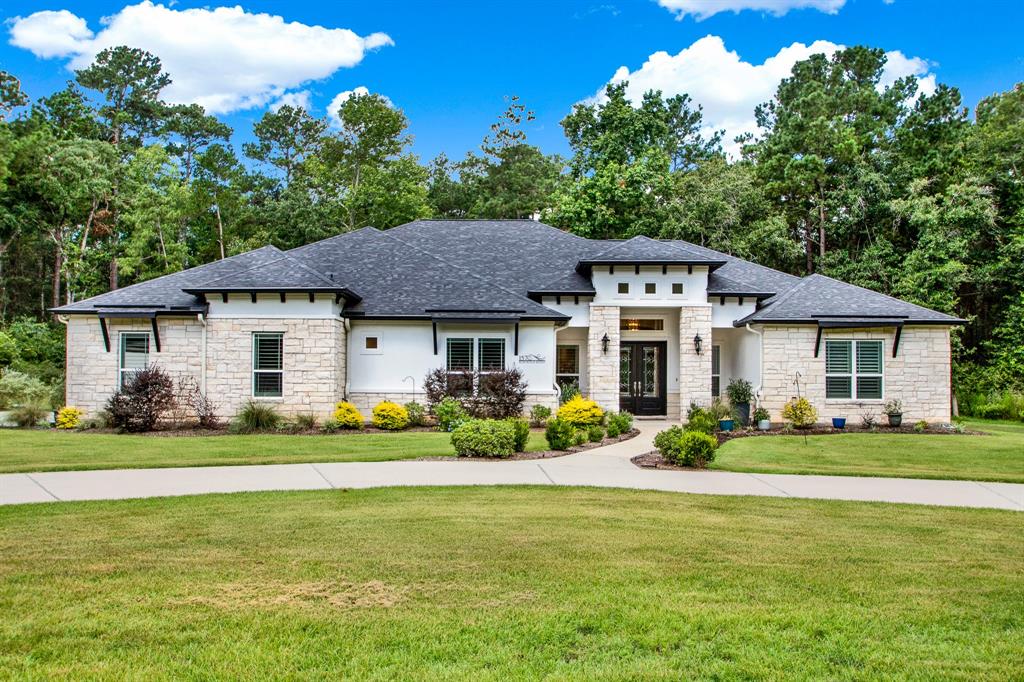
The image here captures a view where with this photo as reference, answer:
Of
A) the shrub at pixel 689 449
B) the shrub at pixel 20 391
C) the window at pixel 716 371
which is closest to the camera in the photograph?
the shrub at pixel 689 449

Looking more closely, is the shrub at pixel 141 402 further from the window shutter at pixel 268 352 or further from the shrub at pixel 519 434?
the shrub at pixel 519 434

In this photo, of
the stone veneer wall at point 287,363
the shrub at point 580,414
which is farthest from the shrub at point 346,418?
the shrub at point 580,414

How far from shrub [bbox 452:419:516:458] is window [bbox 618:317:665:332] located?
10.4m

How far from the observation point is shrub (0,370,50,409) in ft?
62.3

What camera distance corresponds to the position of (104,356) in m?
17.7

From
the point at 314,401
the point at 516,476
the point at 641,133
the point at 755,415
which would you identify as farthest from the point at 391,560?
the point at 641,133

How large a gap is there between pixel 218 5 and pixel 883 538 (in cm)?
2491

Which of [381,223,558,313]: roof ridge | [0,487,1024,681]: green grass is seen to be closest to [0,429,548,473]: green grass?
[0,487,1024,681]: green grass

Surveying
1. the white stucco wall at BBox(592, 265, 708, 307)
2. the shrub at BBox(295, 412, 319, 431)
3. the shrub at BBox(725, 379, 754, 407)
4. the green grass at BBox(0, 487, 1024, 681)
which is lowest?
the green grass at BBox(0, 487, 1024, 681)

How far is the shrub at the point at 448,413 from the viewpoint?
16.3 meters

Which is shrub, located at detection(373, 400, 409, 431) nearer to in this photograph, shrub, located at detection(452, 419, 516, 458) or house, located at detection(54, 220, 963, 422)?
house, located at detection(54, 220, 963, 422)

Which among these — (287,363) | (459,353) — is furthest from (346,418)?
(459,353)

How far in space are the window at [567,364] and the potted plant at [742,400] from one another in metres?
4.60

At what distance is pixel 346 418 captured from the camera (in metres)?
16.3
